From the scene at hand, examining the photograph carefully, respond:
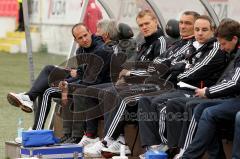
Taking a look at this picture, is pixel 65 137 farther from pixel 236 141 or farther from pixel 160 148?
pixel 236 141

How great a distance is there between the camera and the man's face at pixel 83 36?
1027cm

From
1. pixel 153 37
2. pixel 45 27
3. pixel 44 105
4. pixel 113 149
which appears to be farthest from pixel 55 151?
pixel 45 27

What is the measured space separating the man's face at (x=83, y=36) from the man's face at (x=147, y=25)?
0.71m

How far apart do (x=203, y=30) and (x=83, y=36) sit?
6.34 ft

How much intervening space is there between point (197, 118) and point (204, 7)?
3.09m

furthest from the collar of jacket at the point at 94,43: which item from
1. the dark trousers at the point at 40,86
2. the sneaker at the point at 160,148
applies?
the sneaker at the point at 160,148

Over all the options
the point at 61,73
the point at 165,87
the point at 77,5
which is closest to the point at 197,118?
Answer: the point at 165,87

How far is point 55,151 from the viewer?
9297 millimetres

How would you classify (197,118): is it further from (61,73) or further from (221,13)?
(221,13)

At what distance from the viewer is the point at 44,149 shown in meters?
9.24

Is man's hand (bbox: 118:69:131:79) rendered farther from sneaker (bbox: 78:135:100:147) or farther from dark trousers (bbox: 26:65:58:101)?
dark trousers (bbox: 26:65:58:101)

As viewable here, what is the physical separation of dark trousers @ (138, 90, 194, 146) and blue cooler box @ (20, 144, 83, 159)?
32.7 inches

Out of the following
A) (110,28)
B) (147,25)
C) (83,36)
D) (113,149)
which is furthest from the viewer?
(110,28)

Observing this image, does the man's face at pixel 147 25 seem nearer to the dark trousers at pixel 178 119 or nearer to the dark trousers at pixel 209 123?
the dark trousers at pixel 178 119
